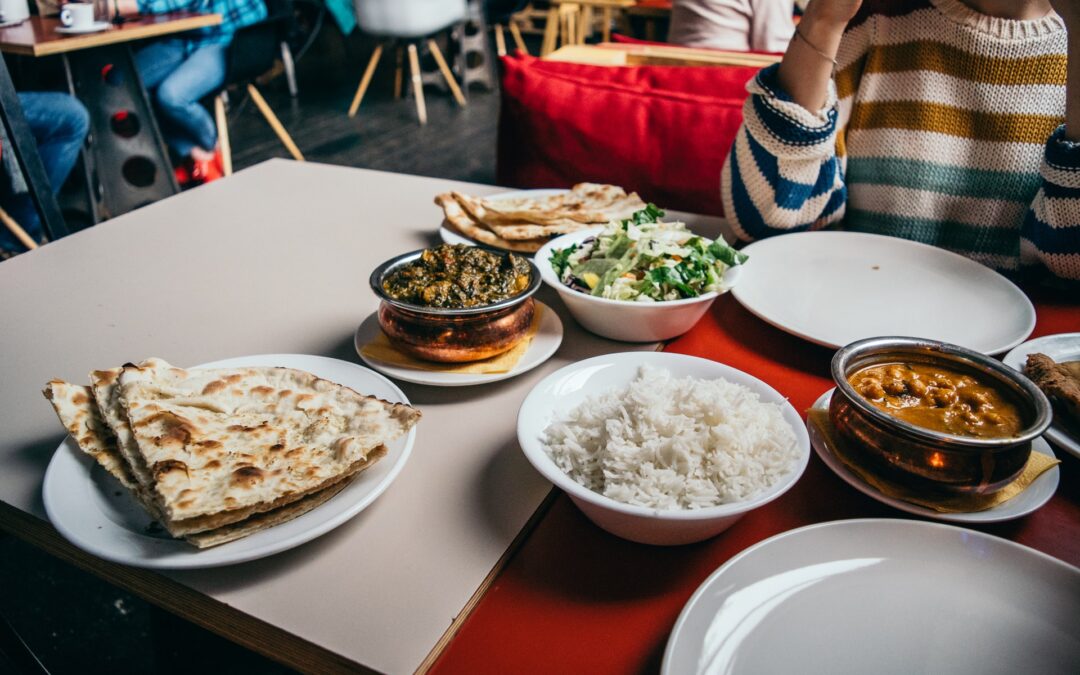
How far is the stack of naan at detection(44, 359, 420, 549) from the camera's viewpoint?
66 cm

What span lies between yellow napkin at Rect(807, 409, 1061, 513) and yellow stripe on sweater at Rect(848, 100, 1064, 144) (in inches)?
35.1

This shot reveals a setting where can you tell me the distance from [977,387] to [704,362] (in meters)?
0.29

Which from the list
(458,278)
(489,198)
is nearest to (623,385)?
(458,278)

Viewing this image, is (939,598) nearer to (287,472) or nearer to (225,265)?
(287,472)

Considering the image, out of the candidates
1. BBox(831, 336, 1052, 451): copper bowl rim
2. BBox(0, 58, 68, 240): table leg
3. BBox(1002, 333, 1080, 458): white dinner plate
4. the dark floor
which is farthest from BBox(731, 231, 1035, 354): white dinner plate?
BBox(0, 58, 68, 240): table leg

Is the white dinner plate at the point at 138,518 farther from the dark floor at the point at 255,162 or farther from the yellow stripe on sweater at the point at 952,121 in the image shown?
the yellow stripe on sweater at the point at 952,121

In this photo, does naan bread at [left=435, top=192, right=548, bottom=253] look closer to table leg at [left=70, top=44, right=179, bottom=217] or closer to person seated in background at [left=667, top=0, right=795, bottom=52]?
person seated in background at [left=667, top=0, right=795, bottom=52]

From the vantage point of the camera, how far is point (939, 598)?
0.62 metres

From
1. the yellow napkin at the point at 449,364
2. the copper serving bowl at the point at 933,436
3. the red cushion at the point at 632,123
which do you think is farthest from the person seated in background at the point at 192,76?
the copper serving bowl at the point at 933,436

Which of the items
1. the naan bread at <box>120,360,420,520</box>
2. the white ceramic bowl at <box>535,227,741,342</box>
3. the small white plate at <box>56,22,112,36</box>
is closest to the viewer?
the naan bread at <box>120,360,420,520</box>

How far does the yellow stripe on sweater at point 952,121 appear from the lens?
1351 millimetres

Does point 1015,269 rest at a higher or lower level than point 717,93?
lower

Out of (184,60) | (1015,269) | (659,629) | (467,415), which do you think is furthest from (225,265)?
(184,60)

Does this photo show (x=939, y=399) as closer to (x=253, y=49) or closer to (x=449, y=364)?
(x=449, y=364)
